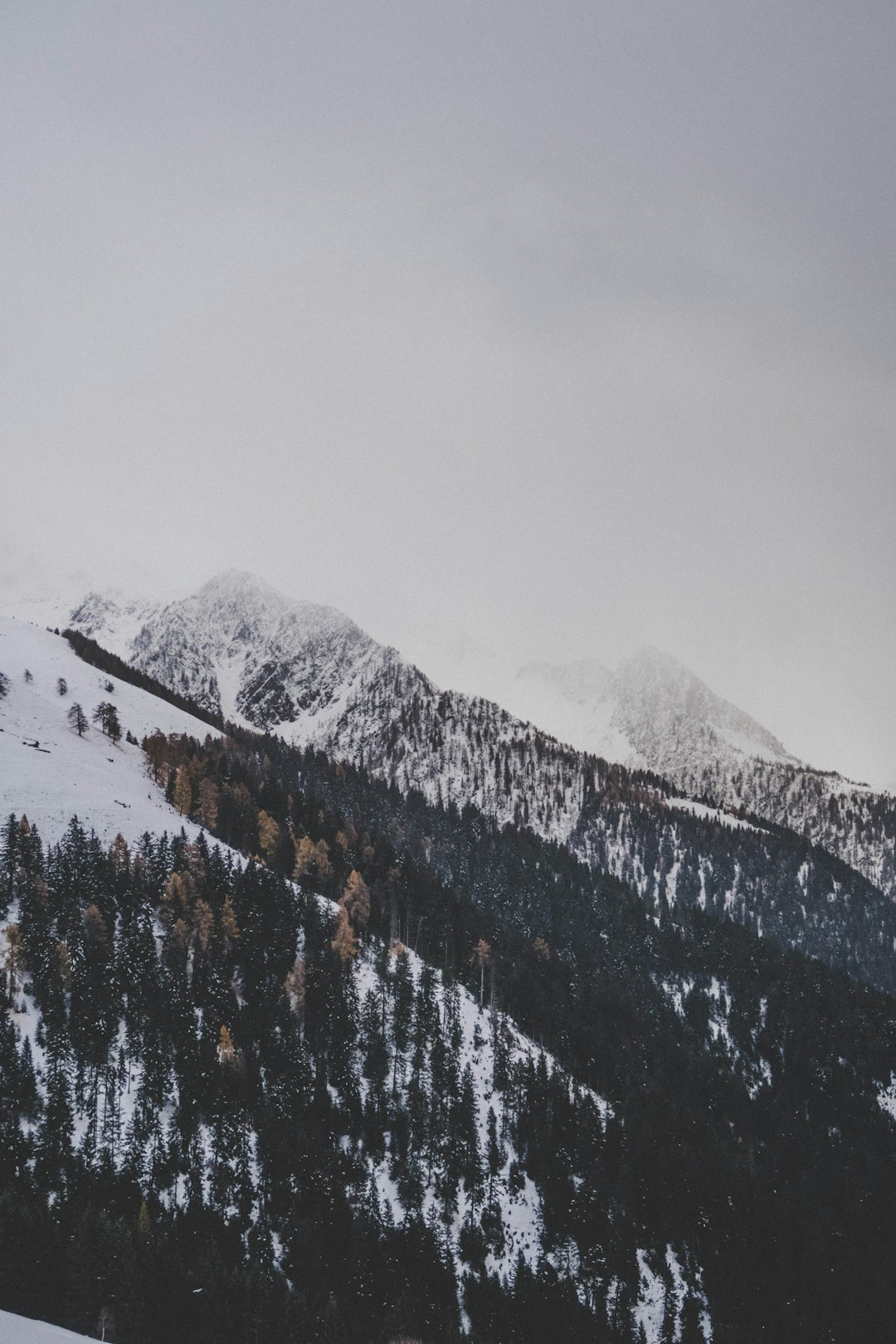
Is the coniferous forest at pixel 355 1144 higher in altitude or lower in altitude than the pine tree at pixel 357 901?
lower

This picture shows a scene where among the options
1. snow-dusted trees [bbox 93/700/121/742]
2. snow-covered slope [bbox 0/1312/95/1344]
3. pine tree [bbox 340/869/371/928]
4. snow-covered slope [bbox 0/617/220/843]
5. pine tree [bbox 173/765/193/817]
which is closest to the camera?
snow-covered slope [bbox 0/1312/95/1344]

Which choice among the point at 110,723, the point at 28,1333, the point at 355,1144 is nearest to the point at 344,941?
the point at 355,1144

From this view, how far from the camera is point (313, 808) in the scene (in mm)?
195625

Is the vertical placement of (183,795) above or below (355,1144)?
above

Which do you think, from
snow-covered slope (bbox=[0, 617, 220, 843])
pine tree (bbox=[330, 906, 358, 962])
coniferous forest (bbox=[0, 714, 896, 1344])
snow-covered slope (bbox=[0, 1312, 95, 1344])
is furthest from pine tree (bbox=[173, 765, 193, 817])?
snow-covered slope (bbox=[0, 1312, 95, 1344])

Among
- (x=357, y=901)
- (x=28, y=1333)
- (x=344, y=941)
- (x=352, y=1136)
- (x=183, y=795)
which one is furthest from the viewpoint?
(x=183, y=795)

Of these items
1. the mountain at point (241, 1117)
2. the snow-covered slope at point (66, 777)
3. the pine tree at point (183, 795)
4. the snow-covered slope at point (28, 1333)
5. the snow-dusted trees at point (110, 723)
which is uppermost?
the snow-covered slope at point (28, 1333)

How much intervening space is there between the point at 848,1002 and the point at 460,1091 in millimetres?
136705

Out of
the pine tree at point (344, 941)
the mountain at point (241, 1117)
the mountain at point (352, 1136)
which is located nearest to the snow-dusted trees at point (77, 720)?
the mountain at point (352, 1136)

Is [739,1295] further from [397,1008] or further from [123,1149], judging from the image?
[123,1149]

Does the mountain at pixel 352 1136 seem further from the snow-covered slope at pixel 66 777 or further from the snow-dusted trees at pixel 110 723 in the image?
the snow-dusted trees at pixel 110 723

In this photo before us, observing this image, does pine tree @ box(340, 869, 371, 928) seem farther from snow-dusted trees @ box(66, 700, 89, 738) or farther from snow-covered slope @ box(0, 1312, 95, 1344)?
snow-covered slope @ box(0, 1312, 95, 1344)

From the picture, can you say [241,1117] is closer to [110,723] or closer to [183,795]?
[183,795]

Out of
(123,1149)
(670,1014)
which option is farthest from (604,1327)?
(670,1014)
